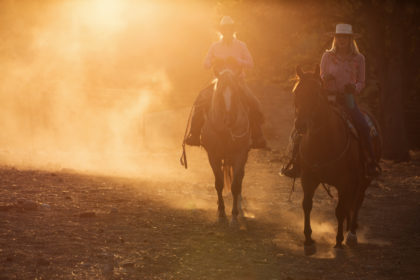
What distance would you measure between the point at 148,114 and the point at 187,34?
486 inches

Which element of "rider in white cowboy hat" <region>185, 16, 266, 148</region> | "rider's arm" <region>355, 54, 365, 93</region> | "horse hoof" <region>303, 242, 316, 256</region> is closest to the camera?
"horse hoof" <region>303, 242, 316, 256</region>

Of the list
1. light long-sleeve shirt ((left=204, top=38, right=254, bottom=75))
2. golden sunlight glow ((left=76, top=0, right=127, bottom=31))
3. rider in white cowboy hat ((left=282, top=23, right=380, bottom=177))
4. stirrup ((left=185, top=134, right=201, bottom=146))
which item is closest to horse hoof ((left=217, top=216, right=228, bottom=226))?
stirrup ((left=185, top=134, right=201, bottom=146))

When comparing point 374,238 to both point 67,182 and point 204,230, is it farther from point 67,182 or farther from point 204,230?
point 67,182

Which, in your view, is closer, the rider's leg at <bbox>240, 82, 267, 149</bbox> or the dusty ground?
the dusty ground

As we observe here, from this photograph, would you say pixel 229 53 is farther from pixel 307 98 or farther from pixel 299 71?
pixel 307 98

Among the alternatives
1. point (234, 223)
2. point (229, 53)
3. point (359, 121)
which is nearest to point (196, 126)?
point (229, 53)

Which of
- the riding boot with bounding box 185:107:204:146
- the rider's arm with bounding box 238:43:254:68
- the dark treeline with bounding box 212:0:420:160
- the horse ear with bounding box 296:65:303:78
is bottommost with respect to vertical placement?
the riding boot with bounding box 185:107:204:146

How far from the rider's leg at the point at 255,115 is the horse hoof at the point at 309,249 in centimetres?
313

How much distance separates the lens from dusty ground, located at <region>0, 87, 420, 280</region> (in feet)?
30.4

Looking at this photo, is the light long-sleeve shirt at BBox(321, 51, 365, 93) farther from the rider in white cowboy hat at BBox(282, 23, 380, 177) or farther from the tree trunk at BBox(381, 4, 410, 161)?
the tree trunk at BBox(381, 4, 410, 161)

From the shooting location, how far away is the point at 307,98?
1028 centimetres

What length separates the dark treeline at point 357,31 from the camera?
88.8 feet

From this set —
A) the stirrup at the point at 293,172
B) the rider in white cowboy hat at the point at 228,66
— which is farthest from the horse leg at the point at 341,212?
the rider in white cowboy hat at the point at 228,66

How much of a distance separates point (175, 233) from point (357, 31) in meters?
17.5
